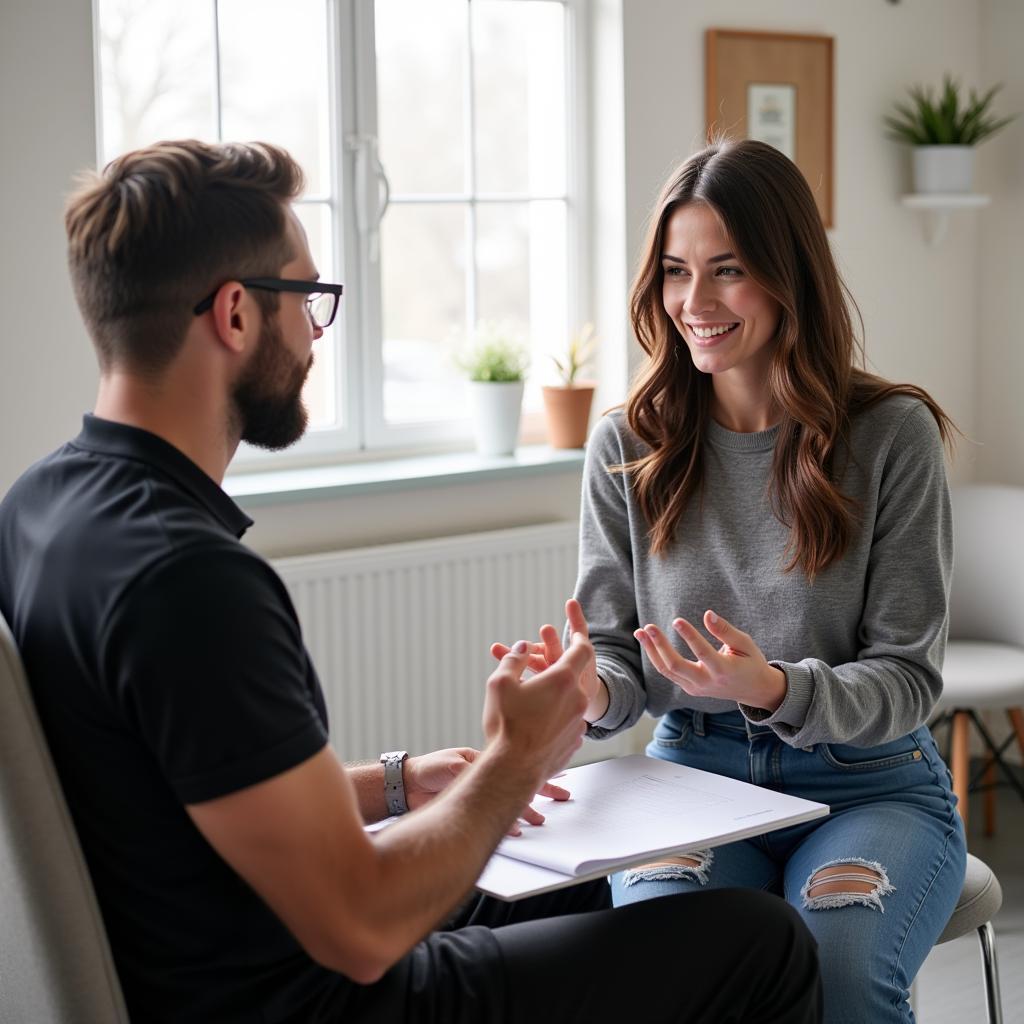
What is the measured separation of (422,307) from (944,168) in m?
1.43

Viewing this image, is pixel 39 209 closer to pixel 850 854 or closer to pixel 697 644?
pixel 697 644

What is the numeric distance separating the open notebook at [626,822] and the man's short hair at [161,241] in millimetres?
571

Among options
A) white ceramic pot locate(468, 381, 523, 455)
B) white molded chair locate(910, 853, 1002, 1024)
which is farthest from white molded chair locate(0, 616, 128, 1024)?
white ceramic pot locate(468, 381, 523, 455)

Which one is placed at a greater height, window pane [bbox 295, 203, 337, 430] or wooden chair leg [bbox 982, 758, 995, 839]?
window pane [bbox 295, 203, 337, 430]

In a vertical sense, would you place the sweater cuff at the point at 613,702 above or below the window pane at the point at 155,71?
below

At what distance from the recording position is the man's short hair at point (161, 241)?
1264 mm

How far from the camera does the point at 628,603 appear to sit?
6.91 ft

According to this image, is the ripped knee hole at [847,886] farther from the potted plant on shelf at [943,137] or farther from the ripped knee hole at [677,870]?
the potted plant on shelf at [943,137]

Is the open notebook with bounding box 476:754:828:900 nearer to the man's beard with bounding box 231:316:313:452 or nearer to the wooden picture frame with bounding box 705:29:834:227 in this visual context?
the man's beard with bounding box 231:316:313:452

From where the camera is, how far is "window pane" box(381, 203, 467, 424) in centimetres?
333

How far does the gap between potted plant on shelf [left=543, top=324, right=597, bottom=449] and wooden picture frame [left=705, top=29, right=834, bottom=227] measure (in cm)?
64

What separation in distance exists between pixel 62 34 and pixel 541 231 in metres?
1.34

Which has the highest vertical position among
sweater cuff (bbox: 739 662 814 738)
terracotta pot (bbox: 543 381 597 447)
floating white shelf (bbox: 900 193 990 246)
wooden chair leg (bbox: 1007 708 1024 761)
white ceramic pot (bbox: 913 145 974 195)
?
white ceramic pot (bbox: 913 145 974 195)

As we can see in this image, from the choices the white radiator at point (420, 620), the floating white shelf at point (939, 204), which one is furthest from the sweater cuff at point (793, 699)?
the floating white shelf at point (939, 204)
